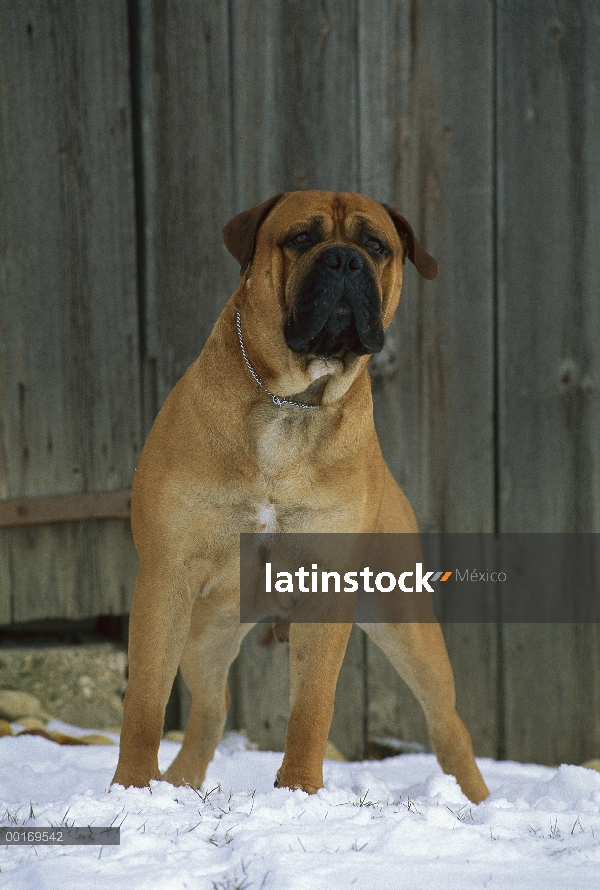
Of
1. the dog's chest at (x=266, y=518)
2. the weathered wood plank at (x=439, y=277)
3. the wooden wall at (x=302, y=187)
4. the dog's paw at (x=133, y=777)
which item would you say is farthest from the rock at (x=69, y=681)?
the dog's chest at (x=266, y=518)

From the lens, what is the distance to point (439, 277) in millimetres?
4234

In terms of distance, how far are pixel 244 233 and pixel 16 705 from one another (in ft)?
7.42

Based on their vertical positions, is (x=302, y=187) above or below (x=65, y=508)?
above

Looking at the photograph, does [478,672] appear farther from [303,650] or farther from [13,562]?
[13,562]

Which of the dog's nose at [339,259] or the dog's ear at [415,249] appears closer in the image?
the dog's nose at [339,259]

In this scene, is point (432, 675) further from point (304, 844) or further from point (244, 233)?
point (244, 233)

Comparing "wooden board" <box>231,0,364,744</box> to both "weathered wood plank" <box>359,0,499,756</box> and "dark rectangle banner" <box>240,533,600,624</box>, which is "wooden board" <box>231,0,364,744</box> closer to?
"weathered wood plank" <box>359,0,499,756</box>

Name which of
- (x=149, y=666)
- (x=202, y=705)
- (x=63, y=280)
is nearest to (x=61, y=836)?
(x=149, y=666)

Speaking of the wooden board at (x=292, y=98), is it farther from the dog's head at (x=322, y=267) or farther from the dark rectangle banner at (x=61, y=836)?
the dark rectangle banner at (x=61, y=836)

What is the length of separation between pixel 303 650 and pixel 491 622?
1544 millimetres

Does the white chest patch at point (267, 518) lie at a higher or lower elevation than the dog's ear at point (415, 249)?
lower

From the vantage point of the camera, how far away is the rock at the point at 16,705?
4.06 metres

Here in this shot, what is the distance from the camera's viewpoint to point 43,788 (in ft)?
10.6

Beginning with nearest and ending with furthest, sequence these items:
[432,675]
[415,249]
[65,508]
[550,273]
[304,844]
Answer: [304,844]
[415,249]
[432,675]
[65,508]
[550,273]
